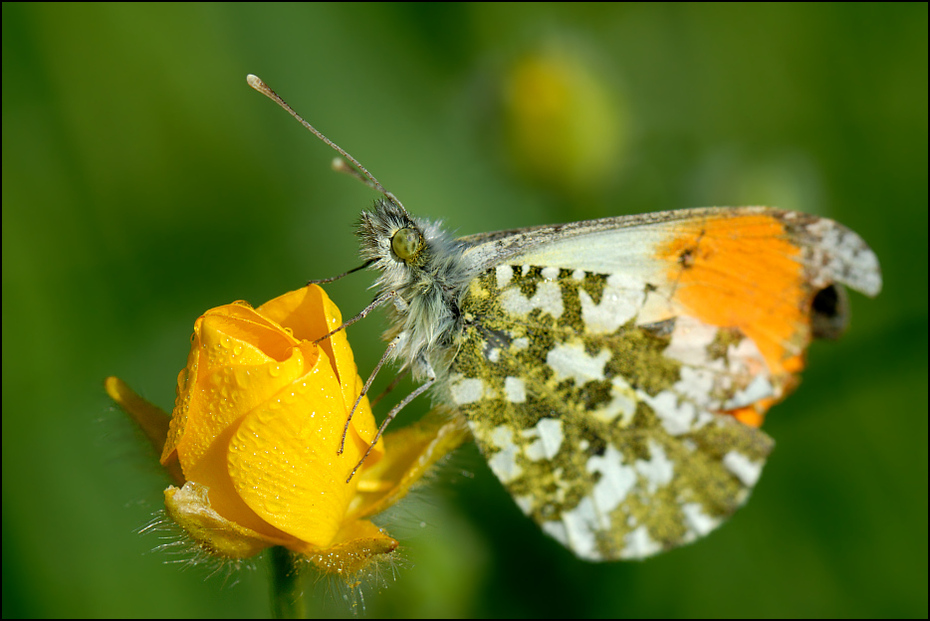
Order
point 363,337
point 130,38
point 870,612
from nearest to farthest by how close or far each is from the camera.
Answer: point 870,612, point 363,337, point 130,38

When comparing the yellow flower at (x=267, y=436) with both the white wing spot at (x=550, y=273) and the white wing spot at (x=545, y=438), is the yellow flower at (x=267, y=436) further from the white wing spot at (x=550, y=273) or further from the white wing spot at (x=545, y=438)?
the white wing spot at (x=550, y=273)

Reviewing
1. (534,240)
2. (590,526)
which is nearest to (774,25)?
(534,240)

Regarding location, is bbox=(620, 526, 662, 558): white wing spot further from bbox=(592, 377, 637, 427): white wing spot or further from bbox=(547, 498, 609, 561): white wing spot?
bbox=(592, 377, 637, 427): white wing spot

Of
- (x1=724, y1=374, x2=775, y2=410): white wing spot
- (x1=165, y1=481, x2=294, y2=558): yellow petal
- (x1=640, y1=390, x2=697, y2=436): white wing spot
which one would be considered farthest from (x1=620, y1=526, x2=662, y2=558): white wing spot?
(x1=165, y1=481, x2=294, y2=558): yellow petal

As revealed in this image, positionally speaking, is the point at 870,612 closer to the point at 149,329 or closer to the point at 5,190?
the point at 149,329

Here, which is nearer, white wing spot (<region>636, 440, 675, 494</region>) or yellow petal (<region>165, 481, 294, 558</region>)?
yellow petal (<region>165, 481, 294, 558</region>)

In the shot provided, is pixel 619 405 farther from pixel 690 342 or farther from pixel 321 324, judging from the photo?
pixel 321 324

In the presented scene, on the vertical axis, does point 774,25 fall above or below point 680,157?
above
